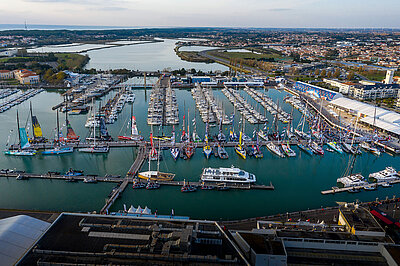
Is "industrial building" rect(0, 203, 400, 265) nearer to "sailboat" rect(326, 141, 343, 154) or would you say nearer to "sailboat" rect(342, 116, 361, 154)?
"sailboat" rect(326, 141, 343, 154)

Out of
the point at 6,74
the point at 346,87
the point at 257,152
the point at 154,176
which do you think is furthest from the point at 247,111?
the point at 6,74

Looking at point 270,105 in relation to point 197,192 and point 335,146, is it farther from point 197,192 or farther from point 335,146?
point 197,192

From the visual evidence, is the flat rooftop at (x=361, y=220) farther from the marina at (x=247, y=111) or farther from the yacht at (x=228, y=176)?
the marina at (x=247, y=111)

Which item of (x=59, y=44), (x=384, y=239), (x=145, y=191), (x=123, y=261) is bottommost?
(x=145, y=191)

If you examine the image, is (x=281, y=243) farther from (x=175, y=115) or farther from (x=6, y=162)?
(x=175, y=115)

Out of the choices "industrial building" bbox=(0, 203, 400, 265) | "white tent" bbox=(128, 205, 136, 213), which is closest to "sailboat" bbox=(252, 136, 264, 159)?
"industrial building" bbox=(0, 203, 400, 265)

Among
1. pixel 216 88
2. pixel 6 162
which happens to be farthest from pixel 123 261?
pixel 216 88
